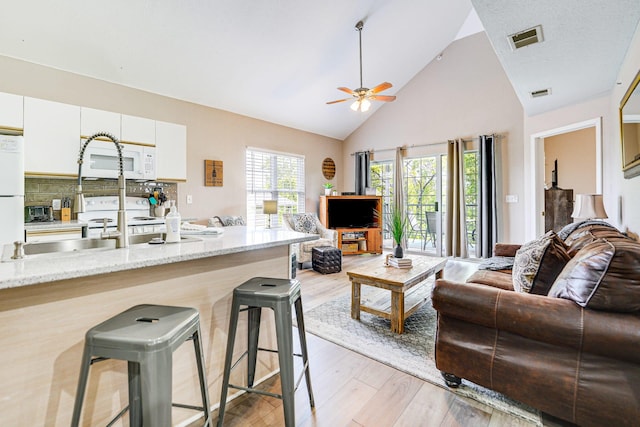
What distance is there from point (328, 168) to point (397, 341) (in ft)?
16.2

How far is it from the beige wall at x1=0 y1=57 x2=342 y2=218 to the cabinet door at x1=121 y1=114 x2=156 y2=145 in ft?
1.41

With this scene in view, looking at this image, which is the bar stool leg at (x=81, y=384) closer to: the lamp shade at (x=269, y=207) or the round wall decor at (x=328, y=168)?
the lamp shade at (x=269, y=207)

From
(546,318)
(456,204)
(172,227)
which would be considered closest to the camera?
(546,318)

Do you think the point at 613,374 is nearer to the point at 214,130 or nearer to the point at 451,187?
the point at 451,187

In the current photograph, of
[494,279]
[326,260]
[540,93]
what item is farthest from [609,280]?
[326,260]

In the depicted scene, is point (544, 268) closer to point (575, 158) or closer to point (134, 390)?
point (134, 390)

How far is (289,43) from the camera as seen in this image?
3953mm

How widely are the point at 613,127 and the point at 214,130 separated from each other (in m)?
5.10

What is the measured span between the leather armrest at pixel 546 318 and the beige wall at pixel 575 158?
5541 mm

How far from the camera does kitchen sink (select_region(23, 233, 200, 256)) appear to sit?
157cm

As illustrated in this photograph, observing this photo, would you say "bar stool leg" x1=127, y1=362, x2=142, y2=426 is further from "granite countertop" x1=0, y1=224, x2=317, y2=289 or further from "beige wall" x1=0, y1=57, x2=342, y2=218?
"beige wall" x1=0, y1=57, x2=342, y2=218

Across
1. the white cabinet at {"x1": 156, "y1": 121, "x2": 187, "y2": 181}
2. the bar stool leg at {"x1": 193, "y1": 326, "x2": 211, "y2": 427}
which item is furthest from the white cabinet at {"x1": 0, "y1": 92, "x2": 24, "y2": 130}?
the bar stool leg at {"x1": 193, "y1": 326, "x2": 211, "y2": 427}

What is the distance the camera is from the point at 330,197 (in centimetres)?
596

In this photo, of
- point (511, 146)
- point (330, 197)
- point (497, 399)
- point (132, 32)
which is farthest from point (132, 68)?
point (511, 146)
